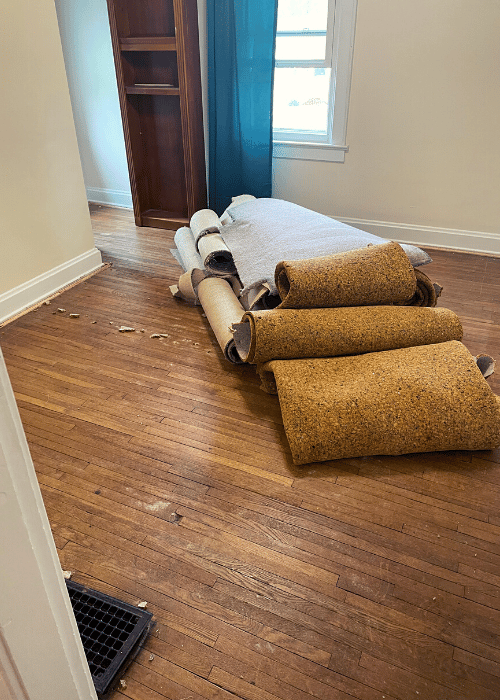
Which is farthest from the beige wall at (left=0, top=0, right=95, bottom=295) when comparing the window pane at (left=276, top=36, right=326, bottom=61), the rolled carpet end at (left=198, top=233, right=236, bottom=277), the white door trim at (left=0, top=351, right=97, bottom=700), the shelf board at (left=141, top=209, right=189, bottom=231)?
the white door trim at (left=0, top=351, right=97, bottom=700)

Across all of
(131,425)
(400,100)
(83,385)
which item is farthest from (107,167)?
(131,425)

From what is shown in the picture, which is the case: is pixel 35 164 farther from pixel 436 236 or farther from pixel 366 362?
pixel 436 236

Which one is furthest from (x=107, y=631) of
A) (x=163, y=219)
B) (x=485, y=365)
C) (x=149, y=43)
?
(x=149, y=43)

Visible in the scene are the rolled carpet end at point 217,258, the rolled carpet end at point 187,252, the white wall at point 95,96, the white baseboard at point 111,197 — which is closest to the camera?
the rolled carpet end at point 217,258

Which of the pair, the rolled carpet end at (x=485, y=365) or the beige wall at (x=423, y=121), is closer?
the rolled carpet end at (x=485, y=365)

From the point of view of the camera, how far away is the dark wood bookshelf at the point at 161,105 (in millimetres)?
3197

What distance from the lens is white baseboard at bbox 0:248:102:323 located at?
251cm

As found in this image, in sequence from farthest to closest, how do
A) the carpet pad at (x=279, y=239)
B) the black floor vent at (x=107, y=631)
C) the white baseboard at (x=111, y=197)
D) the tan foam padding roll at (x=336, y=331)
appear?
the white baseboard at (x=111, y=197), the carpet pad at (x=279, y=239), the tan foam padding roll at (x=336, y=331), the black floor vent at (x=107, y=631)

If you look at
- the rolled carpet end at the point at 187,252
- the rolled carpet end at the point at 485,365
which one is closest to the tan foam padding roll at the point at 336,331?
the rolled carpet end at the point at 485,365

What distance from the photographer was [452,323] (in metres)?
1.94

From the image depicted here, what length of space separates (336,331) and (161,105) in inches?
104

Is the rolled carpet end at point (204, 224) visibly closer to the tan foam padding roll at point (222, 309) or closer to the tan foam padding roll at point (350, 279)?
the tan foam padding roll at point (222, 309)

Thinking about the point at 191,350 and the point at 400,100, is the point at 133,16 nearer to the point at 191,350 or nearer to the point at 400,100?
the point at 400,100

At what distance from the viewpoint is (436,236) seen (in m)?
3.39
